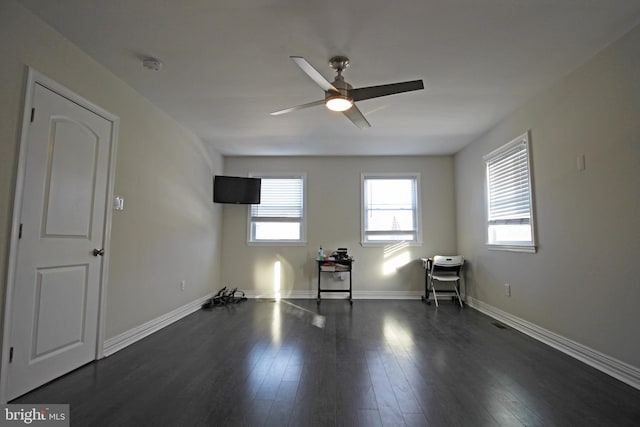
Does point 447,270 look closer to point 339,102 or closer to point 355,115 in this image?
point 355,115

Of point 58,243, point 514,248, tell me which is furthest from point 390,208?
point 58,243

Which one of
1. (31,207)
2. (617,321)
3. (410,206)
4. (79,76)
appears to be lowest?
(617,321)

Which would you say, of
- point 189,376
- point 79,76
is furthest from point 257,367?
point 79,76

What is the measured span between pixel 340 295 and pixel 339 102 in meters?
3.55

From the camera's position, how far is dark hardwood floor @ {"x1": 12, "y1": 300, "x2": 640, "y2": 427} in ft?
5.67

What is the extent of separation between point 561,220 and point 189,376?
3.43 metres

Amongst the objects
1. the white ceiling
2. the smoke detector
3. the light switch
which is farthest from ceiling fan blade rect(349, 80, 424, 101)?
the light switch

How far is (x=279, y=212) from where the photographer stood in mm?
5484

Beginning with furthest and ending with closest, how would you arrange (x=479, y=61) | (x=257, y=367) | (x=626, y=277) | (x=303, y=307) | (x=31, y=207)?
(x=303, y=307)
(x=479, y=61)
(x=257, y=367)
(x=626, y=277)
(x=31, y=207)

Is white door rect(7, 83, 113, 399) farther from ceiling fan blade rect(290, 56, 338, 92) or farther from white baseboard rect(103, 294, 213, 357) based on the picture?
ceiling fan blade rect(290, 56, 338, 92)

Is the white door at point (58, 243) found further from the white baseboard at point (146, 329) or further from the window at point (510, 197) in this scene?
the window at point (510, 197)

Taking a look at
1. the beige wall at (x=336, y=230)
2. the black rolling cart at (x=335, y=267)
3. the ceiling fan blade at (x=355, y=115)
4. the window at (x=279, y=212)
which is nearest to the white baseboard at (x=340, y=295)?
the beige wall at (x=336, y=230)

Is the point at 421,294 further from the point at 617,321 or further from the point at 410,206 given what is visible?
the point at 617,321

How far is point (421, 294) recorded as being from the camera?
522cm
